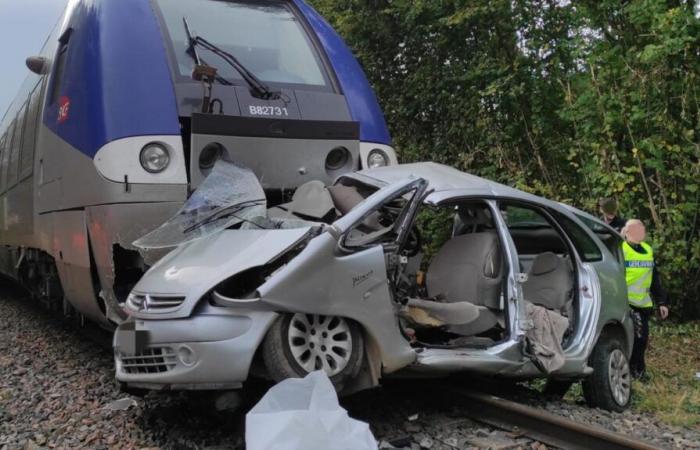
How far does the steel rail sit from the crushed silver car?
0.25m

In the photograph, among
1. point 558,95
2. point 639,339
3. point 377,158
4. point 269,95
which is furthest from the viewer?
point 558,95

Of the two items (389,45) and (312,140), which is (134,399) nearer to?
(312,140)

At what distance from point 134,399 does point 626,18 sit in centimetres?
763

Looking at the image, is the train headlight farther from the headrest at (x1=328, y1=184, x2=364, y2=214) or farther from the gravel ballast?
the gravel ballast

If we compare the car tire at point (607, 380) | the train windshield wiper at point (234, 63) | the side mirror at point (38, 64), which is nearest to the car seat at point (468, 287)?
the car tire at point (607, 380)

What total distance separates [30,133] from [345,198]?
14.0ft

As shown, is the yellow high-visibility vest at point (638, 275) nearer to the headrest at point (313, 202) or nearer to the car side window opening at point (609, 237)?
the car side window opening at point (609, 237)

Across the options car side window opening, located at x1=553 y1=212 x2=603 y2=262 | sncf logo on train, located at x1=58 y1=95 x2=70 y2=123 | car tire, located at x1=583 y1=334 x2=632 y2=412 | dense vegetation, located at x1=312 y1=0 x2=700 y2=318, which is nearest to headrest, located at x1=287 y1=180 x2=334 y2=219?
car side window opening, located at x1=553 y1=212 x2=603 y2=262

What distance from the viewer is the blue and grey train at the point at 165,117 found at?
503 cm

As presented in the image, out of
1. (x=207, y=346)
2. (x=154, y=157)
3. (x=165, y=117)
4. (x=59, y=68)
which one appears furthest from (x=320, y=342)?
(x=59, y=68)

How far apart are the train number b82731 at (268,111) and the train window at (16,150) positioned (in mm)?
3834

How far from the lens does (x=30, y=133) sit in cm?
741

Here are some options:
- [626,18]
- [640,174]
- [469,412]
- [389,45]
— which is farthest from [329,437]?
[389,45]

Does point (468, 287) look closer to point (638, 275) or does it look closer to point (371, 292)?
point (371, 292)
